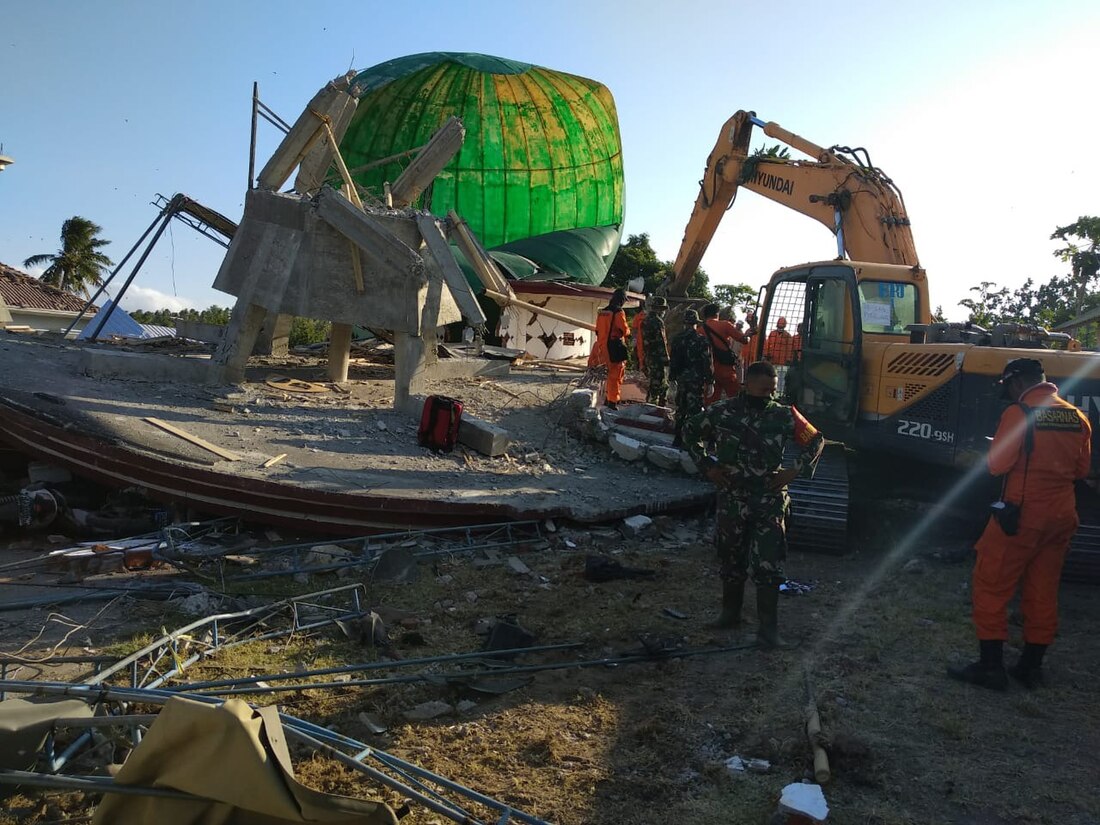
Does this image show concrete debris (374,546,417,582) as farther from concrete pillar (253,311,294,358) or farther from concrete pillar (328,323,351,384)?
concrete pillar (253,311,294,358)

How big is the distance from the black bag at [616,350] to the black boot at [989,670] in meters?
7.40

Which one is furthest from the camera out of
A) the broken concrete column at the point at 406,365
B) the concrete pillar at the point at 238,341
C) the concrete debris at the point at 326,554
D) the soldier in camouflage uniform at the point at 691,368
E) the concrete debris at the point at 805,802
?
the broken concrete column at the point at 406,365

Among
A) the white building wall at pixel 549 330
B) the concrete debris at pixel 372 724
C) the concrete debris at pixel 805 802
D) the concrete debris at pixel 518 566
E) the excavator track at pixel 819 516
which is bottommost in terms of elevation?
the concrete debris at pixel 372 724

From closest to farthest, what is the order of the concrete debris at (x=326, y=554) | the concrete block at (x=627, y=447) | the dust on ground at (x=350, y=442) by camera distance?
the concrete debris at (x=326, y=554) < the dust on ground at (x=350, y=442) < the concrete block at (x=627, y=447)

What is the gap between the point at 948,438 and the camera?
23.8 feet

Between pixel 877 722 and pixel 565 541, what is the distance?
406cm

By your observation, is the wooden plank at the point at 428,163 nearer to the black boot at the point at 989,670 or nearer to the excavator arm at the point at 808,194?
the excavator arm at the point at 808,194

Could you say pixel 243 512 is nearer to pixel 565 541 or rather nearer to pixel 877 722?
pixel 565 541

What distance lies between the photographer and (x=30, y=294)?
3256 cm

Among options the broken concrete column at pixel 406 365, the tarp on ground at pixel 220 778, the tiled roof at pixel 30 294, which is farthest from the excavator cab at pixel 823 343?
the tiled roof at pixel 30 294

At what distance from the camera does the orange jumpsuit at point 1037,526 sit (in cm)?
482

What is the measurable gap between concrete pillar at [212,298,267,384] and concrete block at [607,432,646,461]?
Result: 15.3 ft

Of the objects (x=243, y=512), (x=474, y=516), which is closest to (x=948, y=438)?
(x=474, y=516)

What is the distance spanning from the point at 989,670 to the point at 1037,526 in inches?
33.6
